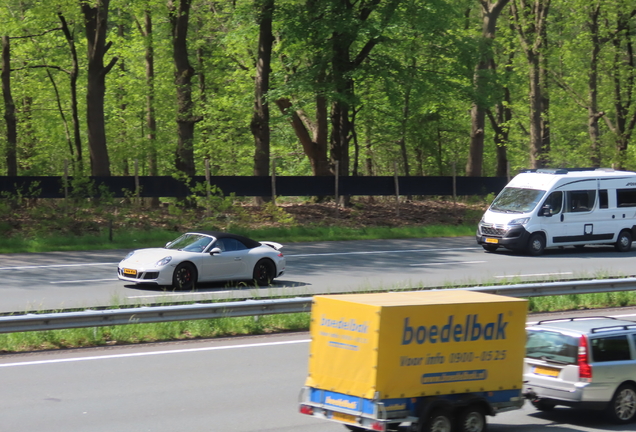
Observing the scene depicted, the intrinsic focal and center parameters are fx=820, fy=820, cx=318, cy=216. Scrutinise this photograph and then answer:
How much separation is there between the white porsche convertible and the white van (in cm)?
911

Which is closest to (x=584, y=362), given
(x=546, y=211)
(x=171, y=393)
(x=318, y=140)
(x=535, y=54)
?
(x=171, y=393)

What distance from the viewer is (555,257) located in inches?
974

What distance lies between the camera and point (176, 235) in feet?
86.0

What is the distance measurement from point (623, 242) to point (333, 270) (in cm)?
1120

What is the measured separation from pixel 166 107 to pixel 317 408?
119 ft

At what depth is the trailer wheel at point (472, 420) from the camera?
7637 mm

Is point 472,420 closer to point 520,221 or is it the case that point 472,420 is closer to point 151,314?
point 151,314

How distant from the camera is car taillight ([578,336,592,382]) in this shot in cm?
866

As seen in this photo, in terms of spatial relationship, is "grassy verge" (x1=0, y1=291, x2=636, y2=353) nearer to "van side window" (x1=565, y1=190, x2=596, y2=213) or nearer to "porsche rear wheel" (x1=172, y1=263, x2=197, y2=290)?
"porsche rear wheel" (x1=172, y1=263, x2=197, y2=290)

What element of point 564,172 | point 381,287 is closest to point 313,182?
point 564,172

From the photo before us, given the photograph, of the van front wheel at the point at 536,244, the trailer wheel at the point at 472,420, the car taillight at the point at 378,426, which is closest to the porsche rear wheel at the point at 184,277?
the trailer wheel at the point at 472,420

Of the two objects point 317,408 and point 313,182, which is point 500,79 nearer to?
point 313,182

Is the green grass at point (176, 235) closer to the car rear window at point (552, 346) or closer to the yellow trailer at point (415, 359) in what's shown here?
the car rear window at point (552, 346)

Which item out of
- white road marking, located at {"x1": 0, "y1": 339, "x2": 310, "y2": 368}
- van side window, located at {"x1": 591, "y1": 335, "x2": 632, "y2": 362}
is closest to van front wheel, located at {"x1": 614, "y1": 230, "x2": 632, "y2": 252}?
white road marking, located at {"x1": 0, "y1": 339, "x2": 310, "y2": 368}
